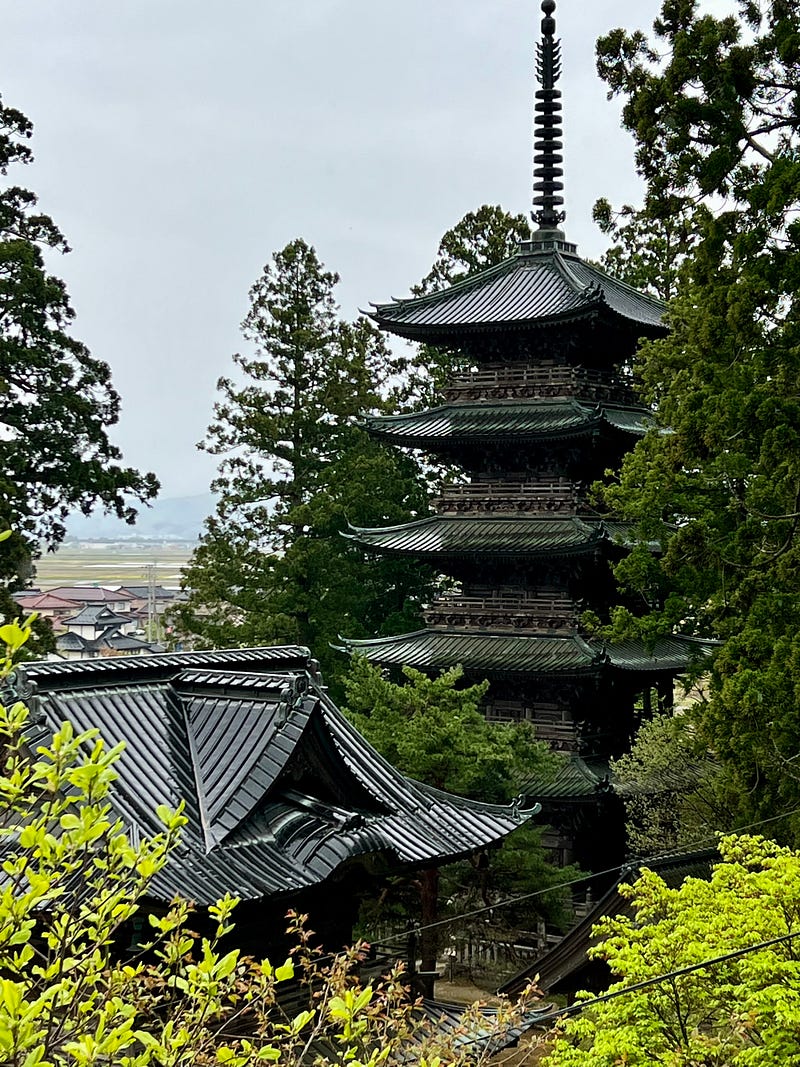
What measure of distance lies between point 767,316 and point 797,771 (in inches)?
246

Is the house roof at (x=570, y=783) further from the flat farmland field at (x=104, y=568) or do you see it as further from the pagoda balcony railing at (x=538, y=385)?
the flat farmland field at (x=104, y=568)

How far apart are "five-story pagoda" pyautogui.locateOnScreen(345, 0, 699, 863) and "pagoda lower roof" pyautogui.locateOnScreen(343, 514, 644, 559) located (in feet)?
0.15

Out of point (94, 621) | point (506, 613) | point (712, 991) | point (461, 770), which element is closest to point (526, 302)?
point (506, 613)

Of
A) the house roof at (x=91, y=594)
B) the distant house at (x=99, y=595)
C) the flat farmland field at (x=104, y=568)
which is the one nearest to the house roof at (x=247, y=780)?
the flat farmland field at (x=104, y=568)

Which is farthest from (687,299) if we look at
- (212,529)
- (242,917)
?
(212,529)

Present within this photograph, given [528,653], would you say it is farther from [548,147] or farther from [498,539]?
[548,147]

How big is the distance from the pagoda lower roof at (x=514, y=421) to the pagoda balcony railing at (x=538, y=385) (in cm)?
24

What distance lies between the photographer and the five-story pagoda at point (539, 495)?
26.7m

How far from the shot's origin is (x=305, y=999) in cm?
1123

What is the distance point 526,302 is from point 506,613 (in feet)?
23.6

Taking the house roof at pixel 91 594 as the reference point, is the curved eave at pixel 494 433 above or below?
above

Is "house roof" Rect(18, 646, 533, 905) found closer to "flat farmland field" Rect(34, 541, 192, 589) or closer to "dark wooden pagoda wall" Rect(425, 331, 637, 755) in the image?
"dark wooden pagoda wall" Rect(425, 331, 637, 755)

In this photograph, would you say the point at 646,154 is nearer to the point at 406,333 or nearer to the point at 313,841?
the point at 313,841

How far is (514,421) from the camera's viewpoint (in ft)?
91.7
